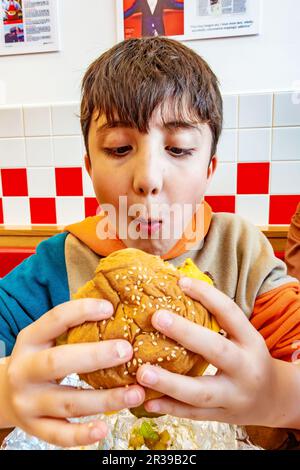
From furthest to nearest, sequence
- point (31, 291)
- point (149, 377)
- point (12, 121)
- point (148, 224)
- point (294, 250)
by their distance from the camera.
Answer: point (12, 121)
point (294, 250)
point (31, 291)
point (148, 224)
point (149, 377)

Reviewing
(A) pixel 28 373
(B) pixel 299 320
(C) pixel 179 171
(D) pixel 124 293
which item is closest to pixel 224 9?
(C) pixel 179 171

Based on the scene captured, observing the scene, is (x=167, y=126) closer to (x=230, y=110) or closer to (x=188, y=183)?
(x=188, y=183)

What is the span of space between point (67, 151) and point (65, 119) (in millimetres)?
148

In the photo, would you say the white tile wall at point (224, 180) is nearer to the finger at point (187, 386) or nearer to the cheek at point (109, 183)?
the cheek at point (109, 183)

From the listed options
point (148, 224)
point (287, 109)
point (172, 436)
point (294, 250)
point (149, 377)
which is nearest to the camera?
point (149, 377)

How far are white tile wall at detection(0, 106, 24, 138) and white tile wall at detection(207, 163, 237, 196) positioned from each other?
97 centimetres

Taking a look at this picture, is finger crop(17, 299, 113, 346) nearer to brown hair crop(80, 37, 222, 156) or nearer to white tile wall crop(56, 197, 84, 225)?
brown hair crop(80, 37, 222, 156)

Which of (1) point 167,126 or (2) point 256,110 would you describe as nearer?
(1) point 167,126

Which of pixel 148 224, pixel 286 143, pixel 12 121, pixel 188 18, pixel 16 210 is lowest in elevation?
pixel 16 210

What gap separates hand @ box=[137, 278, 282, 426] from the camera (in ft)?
1.52

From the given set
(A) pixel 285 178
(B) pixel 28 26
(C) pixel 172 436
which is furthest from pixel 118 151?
(B) pixel 28 26

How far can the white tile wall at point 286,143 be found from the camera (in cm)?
158

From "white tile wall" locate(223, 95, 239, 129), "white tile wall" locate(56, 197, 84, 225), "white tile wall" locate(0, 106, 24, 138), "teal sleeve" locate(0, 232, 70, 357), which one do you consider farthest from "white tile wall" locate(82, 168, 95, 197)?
"teal sleeve" locate(0, 232, 70, 357)

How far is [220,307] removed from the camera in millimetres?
500
